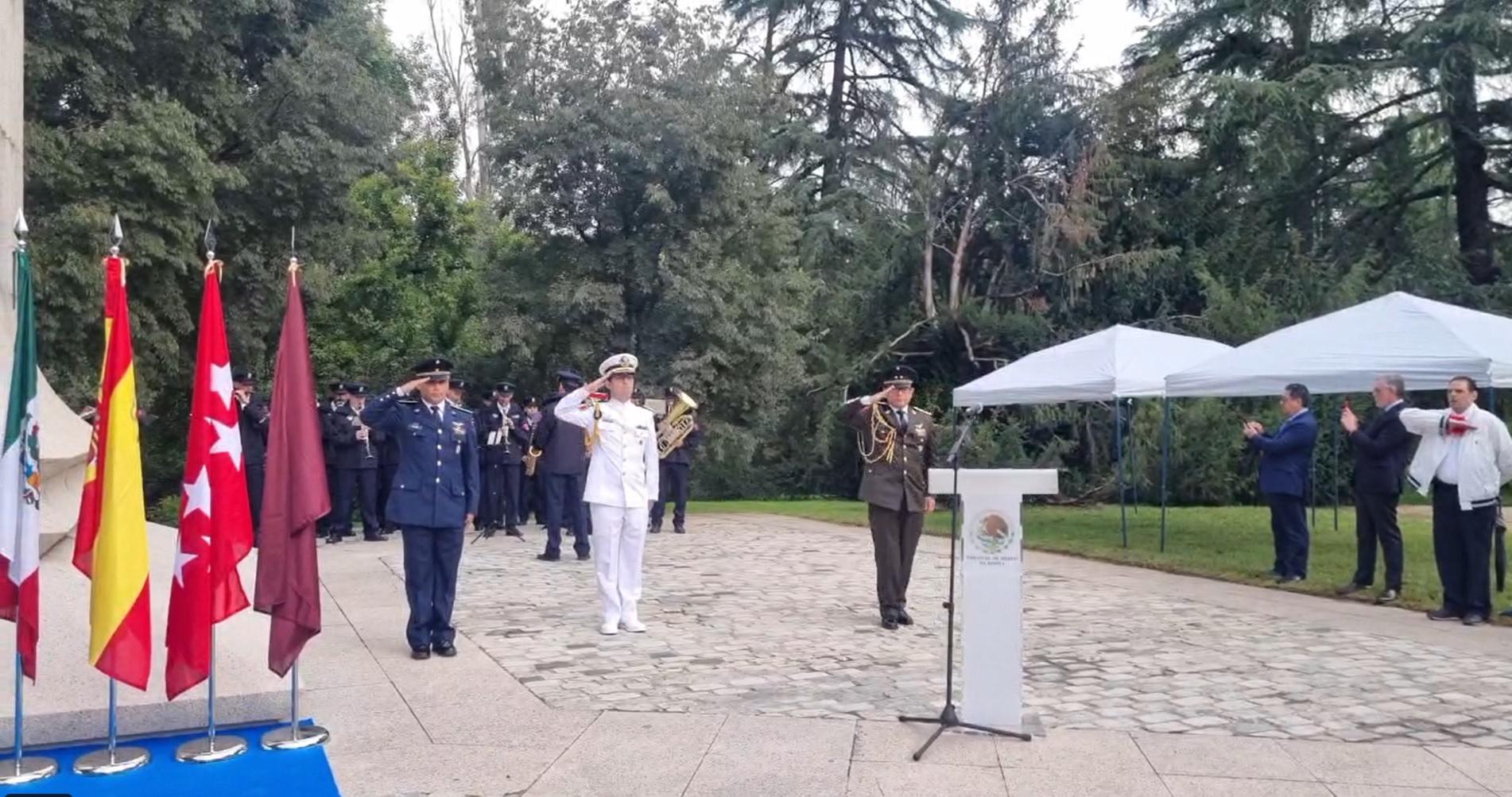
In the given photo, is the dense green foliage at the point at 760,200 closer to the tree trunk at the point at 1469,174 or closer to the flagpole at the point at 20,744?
the tree trunk at the point at 1469,174

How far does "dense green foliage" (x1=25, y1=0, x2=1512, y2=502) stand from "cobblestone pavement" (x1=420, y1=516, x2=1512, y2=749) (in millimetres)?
10385

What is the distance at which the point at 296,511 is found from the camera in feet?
17.9

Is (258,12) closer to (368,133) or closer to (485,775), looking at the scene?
(368,133)

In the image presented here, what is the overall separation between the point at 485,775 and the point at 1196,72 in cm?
2576

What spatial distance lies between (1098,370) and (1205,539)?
125 inches

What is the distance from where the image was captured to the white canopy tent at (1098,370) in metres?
14.1

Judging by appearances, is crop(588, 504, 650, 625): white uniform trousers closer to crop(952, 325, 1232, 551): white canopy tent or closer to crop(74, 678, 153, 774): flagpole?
crop(74, 678, 153, 774): flagpole

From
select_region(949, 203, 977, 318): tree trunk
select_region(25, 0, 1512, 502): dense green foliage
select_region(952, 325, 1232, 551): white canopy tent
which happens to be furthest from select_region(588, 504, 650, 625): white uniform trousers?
select_region(949, 203, 977, 318): tree trunk

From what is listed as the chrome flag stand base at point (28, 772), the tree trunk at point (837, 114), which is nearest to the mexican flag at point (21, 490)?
the chrome flag stand base at point (28, 772)

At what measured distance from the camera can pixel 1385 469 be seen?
416 inches

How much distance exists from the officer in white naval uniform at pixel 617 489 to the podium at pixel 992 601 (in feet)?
10.8

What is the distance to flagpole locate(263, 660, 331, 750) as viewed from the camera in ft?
18.6

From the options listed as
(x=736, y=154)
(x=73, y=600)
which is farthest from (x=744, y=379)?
(x=73, y=600)

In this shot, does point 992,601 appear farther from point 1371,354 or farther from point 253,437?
point 253,437
